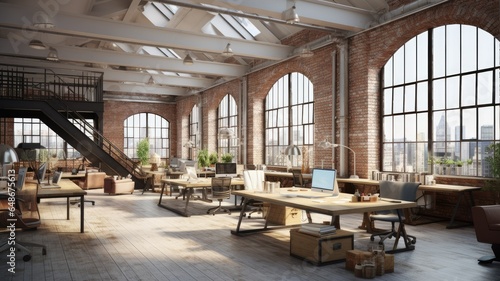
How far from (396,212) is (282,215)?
76.5 inches

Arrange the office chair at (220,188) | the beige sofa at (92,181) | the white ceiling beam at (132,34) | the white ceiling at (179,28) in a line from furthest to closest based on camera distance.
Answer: the beige sofa at (92,181)
the white ceiling beam at (132,34)
the white ceiling at (179,28)
the office chair at (220,188)

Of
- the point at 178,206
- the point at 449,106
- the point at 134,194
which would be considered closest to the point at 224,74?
the point at 134,194

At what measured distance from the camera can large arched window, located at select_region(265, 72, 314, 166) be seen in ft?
38.9

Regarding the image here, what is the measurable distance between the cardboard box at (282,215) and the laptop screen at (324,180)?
1.04 metres

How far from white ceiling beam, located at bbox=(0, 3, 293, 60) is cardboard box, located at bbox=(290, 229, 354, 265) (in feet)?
22.2

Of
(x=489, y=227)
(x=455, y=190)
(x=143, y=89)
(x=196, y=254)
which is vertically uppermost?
(x=143, y=89)

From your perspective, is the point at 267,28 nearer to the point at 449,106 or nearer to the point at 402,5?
the point at 402,5

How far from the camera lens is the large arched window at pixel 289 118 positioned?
11852 millimetres

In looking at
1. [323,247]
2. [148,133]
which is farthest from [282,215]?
[148,133]

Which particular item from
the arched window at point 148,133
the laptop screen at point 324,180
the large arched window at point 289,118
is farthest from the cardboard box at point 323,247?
the arched window at point 148,133

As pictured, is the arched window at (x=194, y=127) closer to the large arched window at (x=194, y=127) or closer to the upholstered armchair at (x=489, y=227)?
the large arched window at (x=194, y=127)

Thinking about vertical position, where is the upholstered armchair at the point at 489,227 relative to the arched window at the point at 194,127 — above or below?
below

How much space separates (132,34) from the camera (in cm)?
988

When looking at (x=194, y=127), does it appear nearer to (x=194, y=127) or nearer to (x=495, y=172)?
(x=194, y=127)
